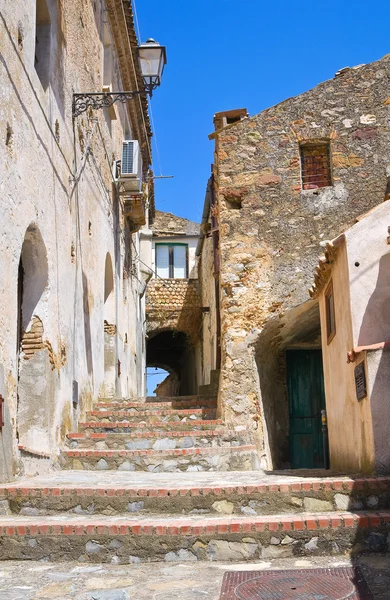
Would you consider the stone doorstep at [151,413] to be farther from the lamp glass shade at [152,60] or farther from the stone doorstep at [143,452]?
the lamp glass shade at [152,60]

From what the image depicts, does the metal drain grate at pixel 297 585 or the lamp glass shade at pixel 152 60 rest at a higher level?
the lamp glass shade at pixel 152 60

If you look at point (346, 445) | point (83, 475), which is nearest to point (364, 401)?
point (346, 445)

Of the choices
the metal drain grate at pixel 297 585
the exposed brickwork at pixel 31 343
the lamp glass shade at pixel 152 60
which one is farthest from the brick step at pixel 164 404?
the metal drain grate at pixel 297 585

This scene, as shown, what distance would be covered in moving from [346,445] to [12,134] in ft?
15.1

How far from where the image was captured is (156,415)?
992cm

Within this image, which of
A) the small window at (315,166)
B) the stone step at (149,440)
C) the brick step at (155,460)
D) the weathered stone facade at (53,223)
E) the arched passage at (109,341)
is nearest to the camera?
the weathered stone facade at (53,223)

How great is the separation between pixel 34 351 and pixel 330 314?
3466 mm

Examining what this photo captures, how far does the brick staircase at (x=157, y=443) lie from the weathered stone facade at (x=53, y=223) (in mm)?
335

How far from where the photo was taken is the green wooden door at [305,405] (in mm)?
13125

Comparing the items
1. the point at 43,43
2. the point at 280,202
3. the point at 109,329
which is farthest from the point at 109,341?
the point at 43,43

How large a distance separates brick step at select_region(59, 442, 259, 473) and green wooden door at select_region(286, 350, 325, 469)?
5.12 m

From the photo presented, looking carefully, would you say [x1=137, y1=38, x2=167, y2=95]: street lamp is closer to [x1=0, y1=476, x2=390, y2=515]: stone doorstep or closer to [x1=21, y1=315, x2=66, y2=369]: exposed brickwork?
[x1=21, y1=315, x2=66, y2=369]: exposed brickwork

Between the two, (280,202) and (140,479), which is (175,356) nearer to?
(280,202)

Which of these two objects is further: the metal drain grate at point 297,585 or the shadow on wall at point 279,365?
the shadow on wall at point 279,365
